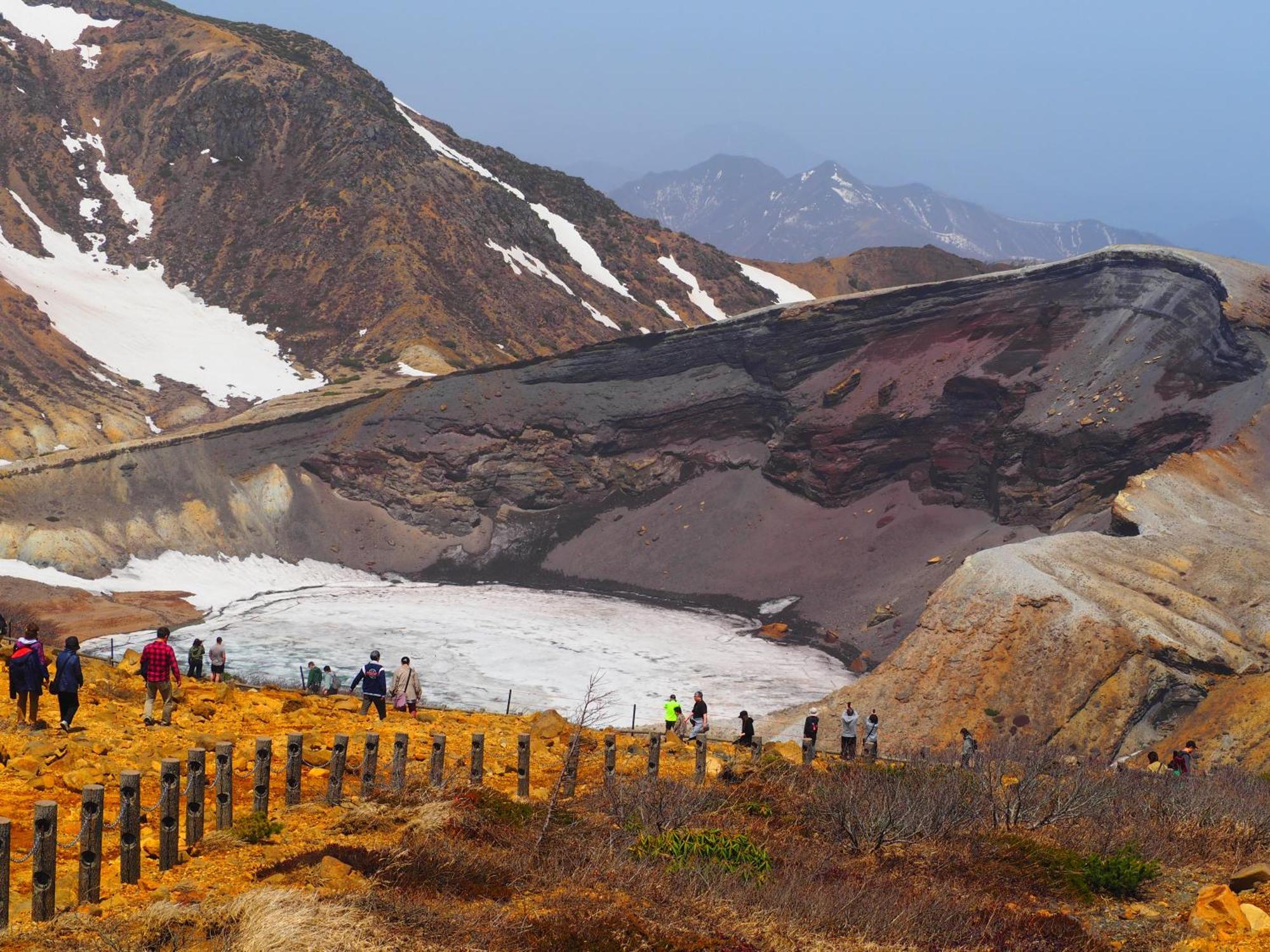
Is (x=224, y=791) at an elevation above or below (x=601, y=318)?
below

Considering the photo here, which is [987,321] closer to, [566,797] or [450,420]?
[450,420]

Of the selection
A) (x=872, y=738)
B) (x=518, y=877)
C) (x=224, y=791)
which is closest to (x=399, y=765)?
(x=224, y=791)

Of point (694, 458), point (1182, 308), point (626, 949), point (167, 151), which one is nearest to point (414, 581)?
point (694, 458)

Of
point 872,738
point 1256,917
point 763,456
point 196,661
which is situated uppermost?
point 763,456

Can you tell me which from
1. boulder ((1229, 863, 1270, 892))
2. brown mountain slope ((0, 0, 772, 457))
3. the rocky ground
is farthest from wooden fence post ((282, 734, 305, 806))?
brown mountain slope ((0, 0, 772, 457))

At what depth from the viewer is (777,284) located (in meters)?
128

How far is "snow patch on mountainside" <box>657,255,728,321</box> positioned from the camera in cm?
11675

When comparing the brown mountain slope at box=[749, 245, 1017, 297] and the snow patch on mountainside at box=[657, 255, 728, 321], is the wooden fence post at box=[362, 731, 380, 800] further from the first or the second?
the brown mountain slope at box=[749, 245, 1017, 297]

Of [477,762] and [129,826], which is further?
[477,762]

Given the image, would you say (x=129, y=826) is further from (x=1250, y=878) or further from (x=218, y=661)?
(x=218, y=661)

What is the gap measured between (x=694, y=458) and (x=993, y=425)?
54.3ft

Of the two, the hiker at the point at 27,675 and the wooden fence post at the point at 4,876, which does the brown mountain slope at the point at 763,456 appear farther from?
the wooden fence post at the point at 4,876

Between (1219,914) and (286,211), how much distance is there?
102388 mm

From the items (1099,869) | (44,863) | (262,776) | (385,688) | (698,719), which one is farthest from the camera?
(698,719)
